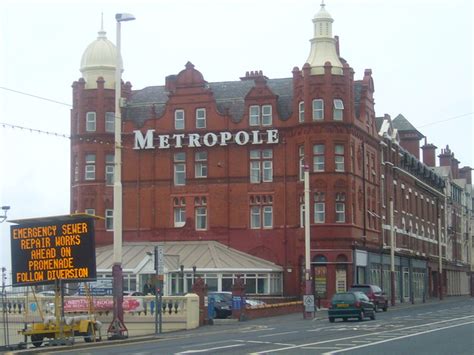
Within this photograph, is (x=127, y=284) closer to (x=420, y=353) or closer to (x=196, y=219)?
(x=196, y=219)

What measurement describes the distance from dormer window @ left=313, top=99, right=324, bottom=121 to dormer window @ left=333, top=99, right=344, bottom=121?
0.93m

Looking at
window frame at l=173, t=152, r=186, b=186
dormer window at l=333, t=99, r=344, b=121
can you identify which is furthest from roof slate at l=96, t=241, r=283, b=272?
dormer window at l=333, t=99, r=344, b=121

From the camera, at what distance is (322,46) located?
7119 cm

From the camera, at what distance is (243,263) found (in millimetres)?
68562

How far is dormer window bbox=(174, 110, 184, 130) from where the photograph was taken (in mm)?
73750

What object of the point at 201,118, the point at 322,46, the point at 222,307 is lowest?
the point at 222,307

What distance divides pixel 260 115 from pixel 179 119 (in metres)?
6.26

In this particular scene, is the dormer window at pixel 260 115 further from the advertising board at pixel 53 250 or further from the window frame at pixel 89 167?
the advertising board at pixel 53 250

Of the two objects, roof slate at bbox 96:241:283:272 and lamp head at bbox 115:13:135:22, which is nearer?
lamp head at bbox 115:13:135:22

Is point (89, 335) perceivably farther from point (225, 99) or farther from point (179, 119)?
point (225, 99)

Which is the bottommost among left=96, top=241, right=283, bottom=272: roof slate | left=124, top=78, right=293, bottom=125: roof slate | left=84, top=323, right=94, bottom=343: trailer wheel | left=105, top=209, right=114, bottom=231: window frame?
left=84, top=323, right=94, bottom=343: trailer wheel

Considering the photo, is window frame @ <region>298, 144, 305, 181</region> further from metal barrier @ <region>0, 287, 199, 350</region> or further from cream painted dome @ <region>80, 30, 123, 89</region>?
metal barrier @ <region>0, 287, 199, 350</region>

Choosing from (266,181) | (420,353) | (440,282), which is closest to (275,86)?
(266,181)

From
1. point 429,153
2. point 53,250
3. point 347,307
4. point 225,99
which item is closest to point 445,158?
point 429,153
